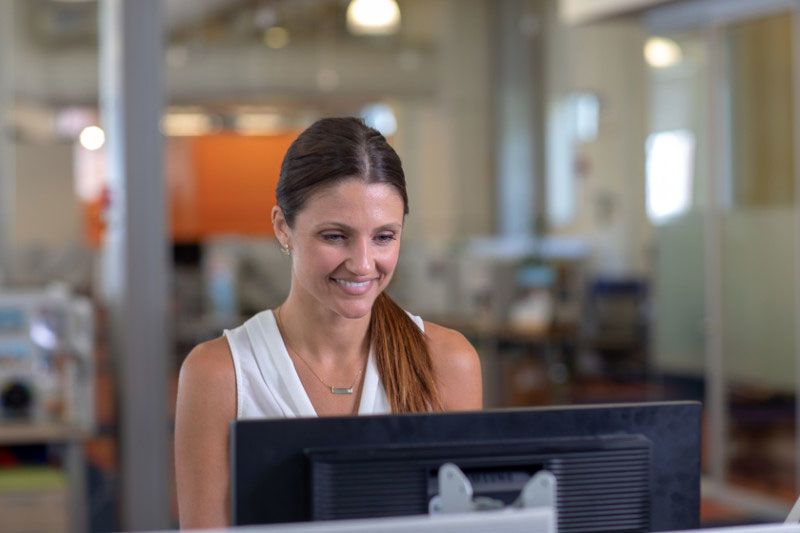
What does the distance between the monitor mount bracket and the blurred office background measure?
2.54 meters

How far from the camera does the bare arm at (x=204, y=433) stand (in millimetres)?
1748

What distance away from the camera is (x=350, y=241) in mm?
1854

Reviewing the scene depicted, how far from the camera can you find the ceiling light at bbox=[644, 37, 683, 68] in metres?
7.50

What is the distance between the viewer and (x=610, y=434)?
56.9 inches

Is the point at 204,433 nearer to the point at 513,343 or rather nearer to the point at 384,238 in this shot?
the point at 384,238

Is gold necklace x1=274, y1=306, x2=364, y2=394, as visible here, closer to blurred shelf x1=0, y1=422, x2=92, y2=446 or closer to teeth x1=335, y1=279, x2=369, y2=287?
teeth x1=335, y1=279, x2=369, y2=287

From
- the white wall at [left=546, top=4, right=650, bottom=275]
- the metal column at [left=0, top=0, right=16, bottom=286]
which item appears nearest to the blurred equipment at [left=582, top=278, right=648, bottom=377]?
the white wall at [left=546, top=4, right=650, bottom=275]

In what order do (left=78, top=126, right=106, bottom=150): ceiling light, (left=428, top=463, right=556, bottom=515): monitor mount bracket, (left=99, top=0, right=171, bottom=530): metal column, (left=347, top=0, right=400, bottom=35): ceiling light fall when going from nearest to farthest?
(left=428, top=463, right=556, bottom=515): monitor mount bracket < (left=99, top=0, right=171, bottom=530): metal column < (left=78, top=126, right=106, bottom=150): ceiling light < (left=347, top=0, right=400, bottom=35): ceiling light

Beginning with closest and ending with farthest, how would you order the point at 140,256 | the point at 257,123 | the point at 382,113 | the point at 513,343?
the point at 140,256, the point at 257,123, the point at 513,343, the point at 382,113

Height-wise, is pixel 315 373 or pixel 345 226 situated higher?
pixel 345 226

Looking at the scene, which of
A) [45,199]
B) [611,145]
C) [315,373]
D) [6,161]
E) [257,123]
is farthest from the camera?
[611,145]

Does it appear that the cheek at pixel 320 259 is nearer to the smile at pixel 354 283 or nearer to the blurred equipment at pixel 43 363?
the smile at pixel 354 283

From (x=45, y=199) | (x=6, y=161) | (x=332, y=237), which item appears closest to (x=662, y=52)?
(x=45, y=199)

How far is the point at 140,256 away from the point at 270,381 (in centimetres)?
448
